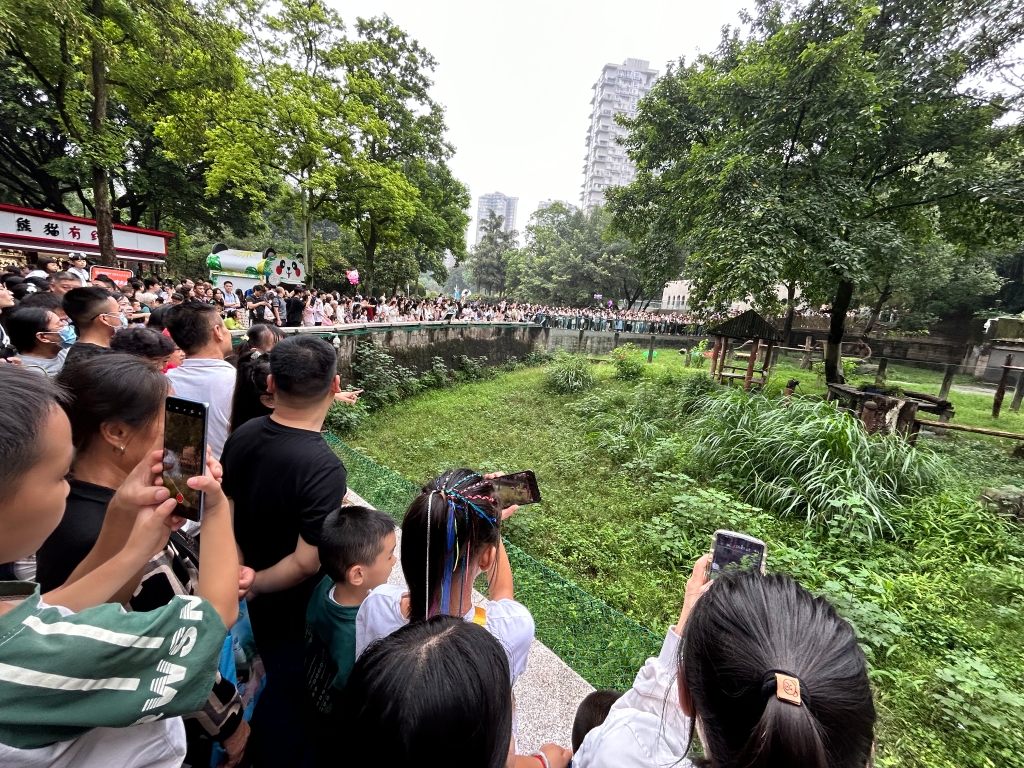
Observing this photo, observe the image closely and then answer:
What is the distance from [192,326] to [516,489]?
84.7 inches

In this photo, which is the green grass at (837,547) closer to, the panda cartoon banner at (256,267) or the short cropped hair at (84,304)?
the short cropped hair at (84,304)

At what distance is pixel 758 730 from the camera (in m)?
0.75

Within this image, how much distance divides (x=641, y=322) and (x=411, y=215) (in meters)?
14.7

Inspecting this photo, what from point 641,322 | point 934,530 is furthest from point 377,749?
point 641,322

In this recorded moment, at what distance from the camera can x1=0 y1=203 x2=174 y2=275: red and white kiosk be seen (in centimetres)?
1312

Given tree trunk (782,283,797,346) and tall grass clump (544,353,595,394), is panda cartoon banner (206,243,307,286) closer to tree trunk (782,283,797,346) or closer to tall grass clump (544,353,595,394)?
tall grass clump (544,353,595,394)

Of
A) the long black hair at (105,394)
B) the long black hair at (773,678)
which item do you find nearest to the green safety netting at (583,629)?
the long black hair at (773,678)

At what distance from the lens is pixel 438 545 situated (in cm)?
127

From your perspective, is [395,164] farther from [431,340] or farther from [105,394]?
[105,394]

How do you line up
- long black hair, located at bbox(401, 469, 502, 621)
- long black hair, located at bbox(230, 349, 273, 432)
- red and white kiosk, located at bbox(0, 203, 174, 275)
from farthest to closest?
red and white kiosk, located at bbox(0, 203, 174, 275), long black hair, located at bbox(230, 349, 273, 432), long black hair, located at bbox(401, 469, 502, 621)

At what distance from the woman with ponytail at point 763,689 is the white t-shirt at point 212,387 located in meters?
2.27

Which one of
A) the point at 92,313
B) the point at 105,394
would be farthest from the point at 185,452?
the point at 92,313

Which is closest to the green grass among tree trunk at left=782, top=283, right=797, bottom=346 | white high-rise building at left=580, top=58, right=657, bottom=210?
tree trunk at left=782, top=283, right=797, bottom=346

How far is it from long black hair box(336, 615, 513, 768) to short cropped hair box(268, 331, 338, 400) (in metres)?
1.11
